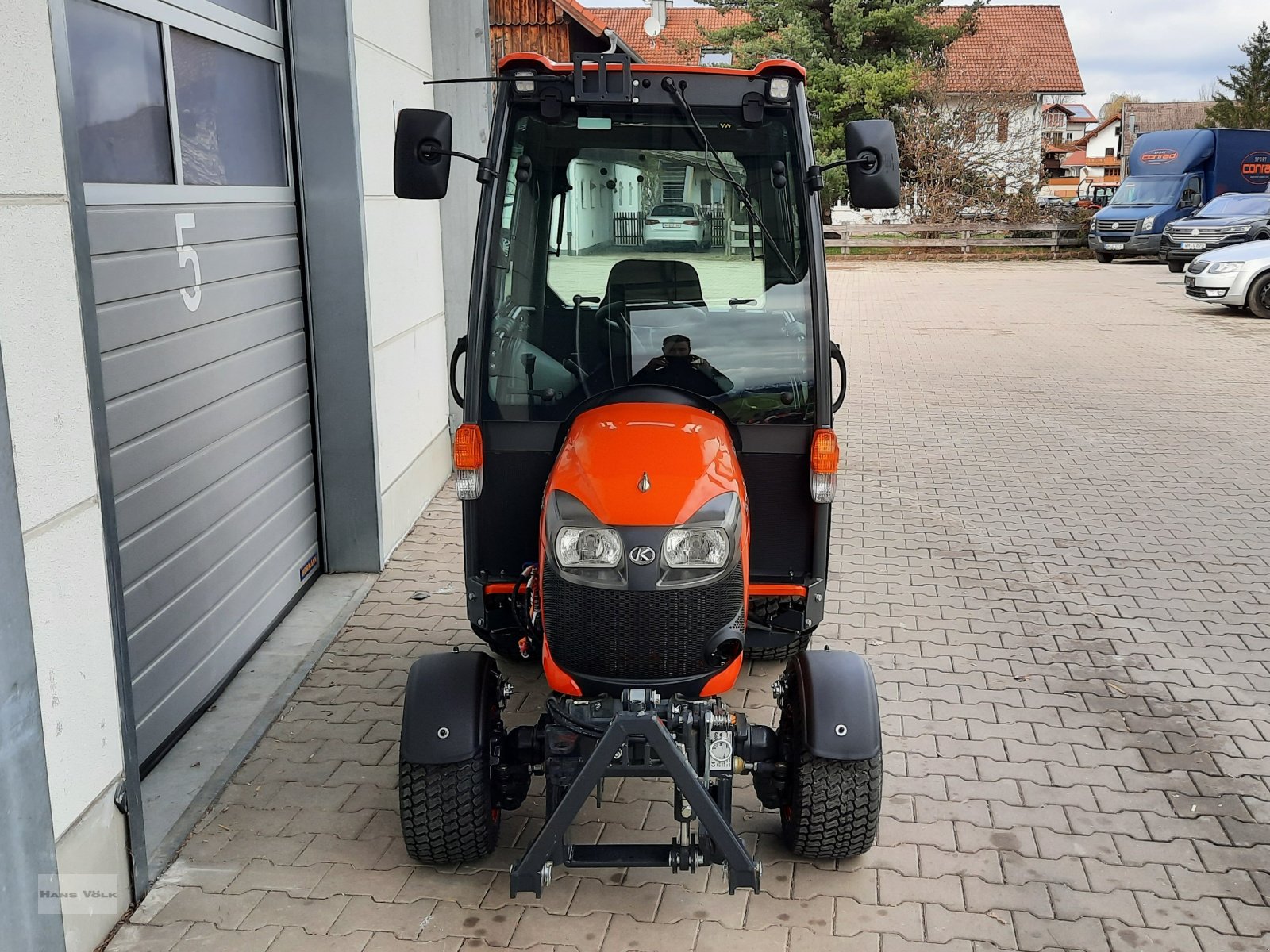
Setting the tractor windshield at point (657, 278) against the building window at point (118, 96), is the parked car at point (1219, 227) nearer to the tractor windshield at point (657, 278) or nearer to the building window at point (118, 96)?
the tractor windshield at point (657, 278)

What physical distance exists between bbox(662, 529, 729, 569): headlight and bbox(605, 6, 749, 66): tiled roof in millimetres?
31051

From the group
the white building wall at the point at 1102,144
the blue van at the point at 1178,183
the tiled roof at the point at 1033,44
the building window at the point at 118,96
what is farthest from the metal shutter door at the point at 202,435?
the white building wall at the point at 1102,144

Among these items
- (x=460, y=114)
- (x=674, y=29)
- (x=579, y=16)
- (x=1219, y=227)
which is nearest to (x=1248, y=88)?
(x=674, y=29)

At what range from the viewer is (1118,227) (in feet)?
93.4

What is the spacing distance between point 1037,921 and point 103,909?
2.75 metres

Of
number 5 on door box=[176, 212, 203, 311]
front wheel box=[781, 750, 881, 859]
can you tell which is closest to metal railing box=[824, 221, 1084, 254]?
number 5 on door box=[176, 212, 203, 311]

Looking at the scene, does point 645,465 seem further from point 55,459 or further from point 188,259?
point 188,259

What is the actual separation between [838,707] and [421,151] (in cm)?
218

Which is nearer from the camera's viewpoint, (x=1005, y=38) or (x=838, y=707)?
(x=838, y=707)

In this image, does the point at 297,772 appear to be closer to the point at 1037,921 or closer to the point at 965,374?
the point at 1037,921

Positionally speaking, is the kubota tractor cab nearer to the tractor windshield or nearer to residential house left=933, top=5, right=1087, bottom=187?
the tractor windshield

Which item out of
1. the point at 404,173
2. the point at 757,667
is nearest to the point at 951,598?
the point at 757,667

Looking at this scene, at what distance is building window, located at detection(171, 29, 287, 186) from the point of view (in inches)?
203

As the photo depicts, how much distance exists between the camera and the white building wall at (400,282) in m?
6.87
